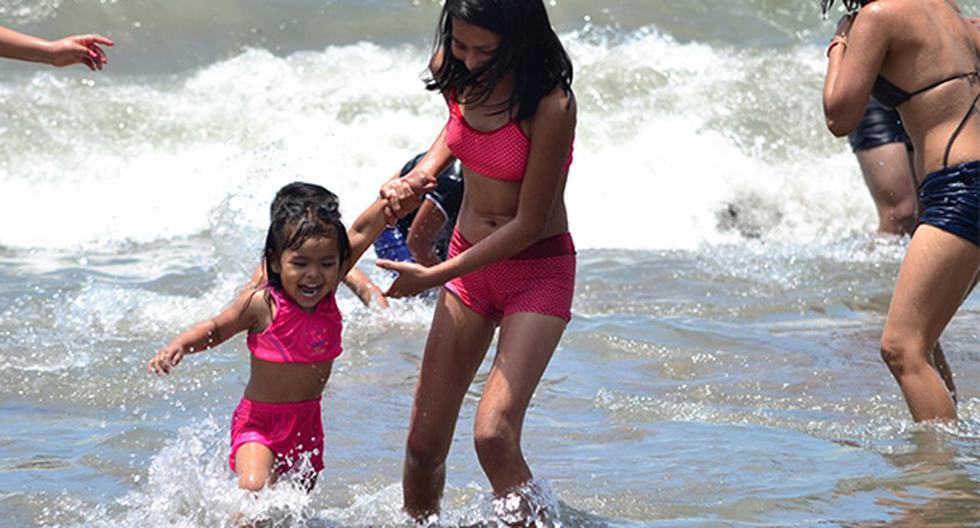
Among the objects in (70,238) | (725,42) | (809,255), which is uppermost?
(725,42)

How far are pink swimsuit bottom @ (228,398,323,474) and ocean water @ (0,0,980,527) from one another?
0.16 m

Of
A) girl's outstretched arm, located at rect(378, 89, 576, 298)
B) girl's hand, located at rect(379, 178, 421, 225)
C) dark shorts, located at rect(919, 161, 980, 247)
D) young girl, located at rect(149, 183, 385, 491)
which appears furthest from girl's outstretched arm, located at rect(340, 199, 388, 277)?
dark shorts, located at rect(919, 161, 980, 247)

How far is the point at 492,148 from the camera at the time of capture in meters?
4.53

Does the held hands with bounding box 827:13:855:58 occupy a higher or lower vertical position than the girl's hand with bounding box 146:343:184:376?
higher

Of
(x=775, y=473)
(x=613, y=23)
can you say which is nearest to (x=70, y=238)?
(x=613, y=23)

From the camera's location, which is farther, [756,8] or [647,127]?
[756,8]

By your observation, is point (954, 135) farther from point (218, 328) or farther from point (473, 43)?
point (218, 328)

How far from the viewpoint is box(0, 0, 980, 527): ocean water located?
5.45 metres

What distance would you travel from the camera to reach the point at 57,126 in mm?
14672

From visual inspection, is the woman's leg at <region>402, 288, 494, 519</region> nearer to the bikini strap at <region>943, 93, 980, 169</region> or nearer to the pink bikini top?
the pink bikini top

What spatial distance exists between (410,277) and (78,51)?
6.80 feet

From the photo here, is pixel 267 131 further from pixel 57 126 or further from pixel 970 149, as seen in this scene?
pixel 970 149

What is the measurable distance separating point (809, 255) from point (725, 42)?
6.56 meters

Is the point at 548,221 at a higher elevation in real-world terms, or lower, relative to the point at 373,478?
higher
